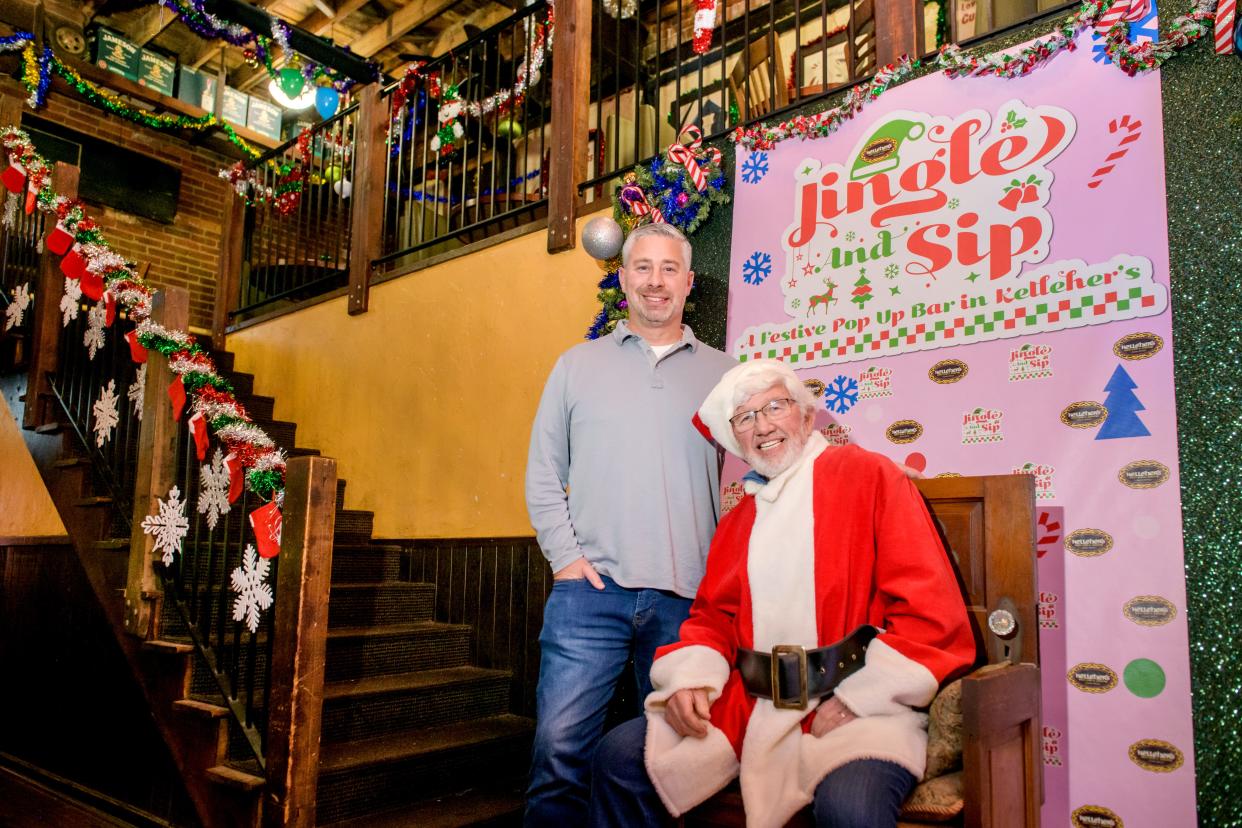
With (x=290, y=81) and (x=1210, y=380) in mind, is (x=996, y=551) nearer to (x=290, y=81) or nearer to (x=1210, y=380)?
(x=1210, y=380)

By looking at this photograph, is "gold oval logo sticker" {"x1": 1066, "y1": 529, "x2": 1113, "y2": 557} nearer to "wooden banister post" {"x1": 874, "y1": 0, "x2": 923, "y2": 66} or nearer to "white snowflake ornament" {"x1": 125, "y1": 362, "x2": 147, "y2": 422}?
"wooden banister post" {"x1": 874, "y1": 0, "x2": 923, "y2": 66}

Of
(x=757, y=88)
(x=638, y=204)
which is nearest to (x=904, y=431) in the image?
(x=638, y=204)

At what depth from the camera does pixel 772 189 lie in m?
3.04

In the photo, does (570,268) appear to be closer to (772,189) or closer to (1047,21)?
(772,189)

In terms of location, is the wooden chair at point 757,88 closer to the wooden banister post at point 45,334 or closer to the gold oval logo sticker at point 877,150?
the gold oval logo sticker at point 877,150

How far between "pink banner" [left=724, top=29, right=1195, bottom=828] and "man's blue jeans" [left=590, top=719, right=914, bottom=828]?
81 centimetres

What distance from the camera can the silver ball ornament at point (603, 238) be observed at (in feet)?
→ 10.9

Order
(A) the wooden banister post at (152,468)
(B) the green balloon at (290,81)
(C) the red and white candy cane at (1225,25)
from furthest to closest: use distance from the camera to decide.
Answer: (B) the green balloon at (290,81), (A) the wooden banister post at (152,468), (C) the red and white candy cane at (1225,25)

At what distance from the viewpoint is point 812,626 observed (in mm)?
1836

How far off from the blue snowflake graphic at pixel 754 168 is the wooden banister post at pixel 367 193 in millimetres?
2623

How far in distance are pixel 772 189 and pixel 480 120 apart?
7.10 feet

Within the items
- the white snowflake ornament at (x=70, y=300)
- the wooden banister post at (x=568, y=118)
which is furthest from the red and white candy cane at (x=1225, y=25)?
the white snowflake ornament at (x=70, y=300)

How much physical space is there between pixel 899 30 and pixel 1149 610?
1.89 meters

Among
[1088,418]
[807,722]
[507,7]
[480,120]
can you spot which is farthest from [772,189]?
[507,7]
